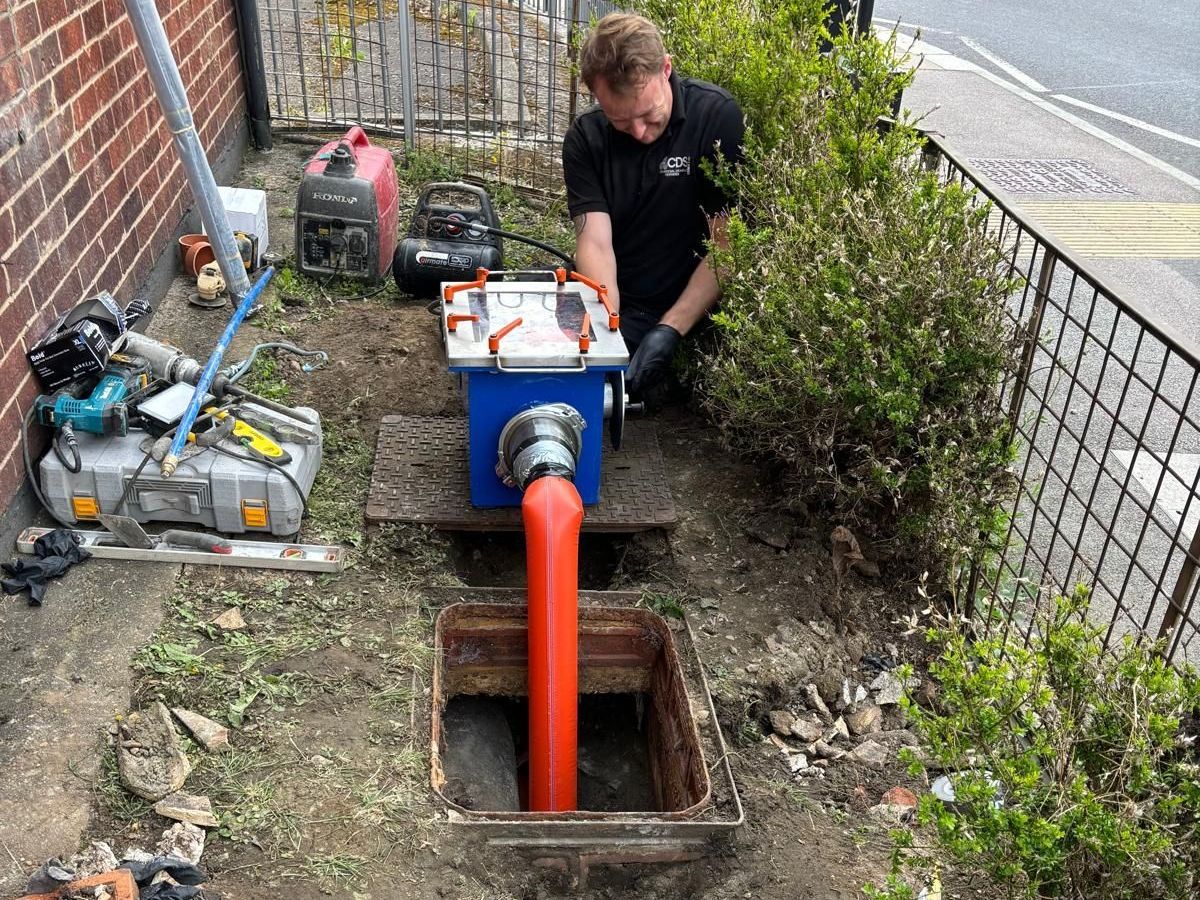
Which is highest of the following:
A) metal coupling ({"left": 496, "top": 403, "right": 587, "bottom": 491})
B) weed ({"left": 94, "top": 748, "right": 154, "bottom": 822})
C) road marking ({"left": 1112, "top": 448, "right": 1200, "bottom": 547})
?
metal coupling ({"left": 496, "top": 403, "right": 587, "bottom": 491})

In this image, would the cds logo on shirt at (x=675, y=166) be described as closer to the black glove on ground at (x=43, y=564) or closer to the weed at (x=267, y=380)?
the weed at (x=267, y=380)

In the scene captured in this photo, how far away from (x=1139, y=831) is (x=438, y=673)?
189cm

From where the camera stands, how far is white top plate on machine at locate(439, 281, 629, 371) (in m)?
3.36

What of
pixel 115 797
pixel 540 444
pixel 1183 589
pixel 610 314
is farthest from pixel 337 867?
pixel 1183 589

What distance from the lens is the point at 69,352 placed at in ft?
11.5

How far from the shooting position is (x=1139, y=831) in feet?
6.09

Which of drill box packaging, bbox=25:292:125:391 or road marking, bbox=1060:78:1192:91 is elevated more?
drill box packaging, bbox=25:292:125:391

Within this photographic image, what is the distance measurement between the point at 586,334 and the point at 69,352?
1.70m

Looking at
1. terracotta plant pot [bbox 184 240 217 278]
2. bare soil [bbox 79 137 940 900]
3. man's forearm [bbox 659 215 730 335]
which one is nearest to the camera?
bare soil [bbox 79 137 940 900]

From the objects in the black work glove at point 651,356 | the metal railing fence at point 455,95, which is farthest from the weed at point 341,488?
the metal railing fence at point 455,95

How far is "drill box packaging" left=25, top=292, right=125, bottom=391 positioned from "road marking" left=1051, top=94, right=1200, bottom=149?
31.0ft


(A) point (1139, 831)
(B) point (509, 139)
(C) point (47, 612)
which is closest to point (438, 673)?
(C) point (47, 612)

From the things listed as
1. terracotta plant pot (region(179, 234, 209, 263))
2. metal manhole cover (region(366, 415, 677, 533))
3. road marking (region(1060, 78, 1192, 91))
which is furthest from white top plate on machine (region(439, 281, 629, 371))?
road marking (region(1060, 78, 1192, 91))

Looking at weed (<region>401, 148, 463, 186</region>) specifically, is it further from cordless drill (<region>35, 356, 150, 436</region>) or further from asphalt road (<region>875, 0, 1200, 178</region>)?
asphalt road (<region>875, 0, 1200, 178</region>)
